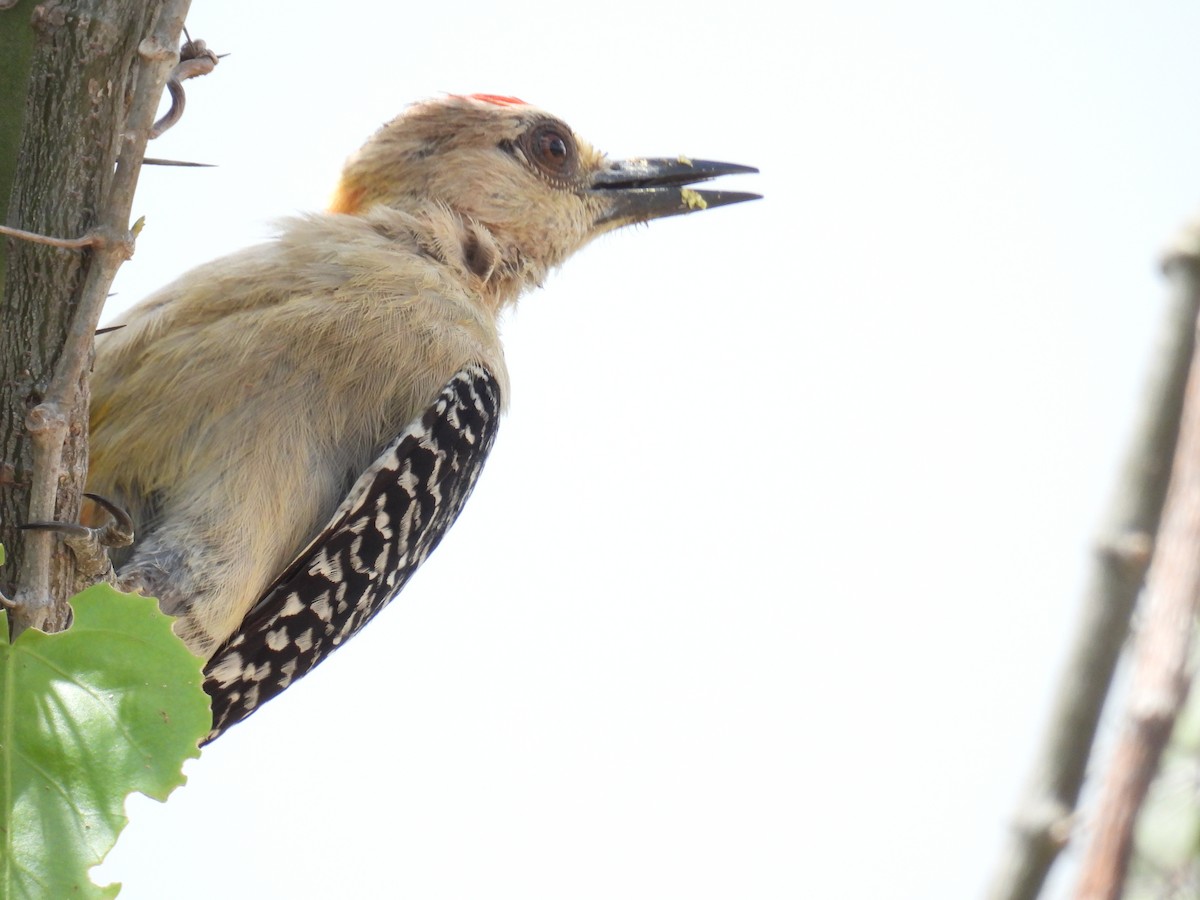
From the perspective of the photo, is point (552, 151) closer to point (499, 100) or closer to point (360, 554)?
point (499, 100)

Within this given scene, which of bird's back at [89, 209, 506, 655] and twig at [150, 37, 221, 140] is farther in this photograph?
bird's back at [89, 209, 506, 655]

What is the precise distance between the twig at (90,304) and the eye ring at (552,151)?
3.85 m

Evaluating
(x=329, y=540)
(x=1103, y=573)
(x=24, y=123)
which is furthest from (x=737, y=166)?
(x=1103, y=573)

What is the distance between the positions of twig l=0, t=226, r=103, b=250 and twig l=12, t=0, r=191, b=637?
0.04 feet

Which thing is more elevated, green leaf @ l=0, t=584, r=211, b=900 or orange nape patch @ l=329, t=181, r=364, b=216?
orange nape patch @ l=329, t=181, r=364, b=216

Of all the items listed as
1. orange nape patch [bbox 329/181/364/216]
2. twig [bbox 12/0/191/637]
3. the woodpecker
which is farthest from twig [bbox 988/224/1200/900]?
orange nape patch [bbox 329/181/364/216]

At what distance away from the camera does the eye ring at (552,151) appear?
6.61m

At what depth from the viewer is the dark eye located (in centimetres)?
661

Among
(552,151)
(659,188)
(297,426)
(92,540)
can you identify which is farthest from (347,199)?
(92,540)

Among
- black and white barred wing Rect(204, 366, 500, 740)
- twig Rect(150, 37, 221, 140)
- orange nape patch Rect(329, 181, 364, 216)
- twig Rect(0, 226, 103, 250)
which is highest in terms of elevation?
twig Rect(150, 37, 221, 140)

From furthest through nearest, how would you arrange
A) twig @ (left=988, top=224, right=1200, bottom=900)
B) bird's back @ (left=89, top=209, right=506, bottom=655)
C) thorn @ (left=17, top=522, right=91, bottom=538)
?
bird's back @ (left=89, top=209, right=506, bottom=655), thorn @ (left=17, top=522, right=91, bottom=538), twig @ (left=988, top=224, right=1200, bottom=900)

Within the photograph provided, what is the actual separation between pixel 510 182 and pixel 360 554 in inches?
83.9

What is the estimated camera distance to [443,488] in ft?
17.4

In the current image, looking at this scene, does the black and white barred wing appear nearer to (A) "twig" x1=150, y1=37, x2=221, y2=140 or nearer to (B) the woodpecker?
(B) the woodpecker
